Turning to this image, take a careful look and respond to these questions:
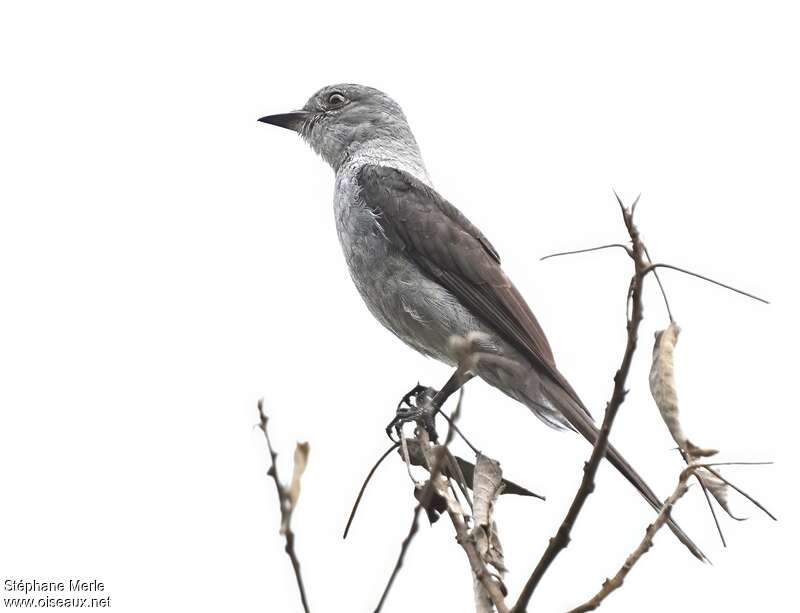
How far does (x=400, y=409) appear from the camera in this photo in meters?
5.57

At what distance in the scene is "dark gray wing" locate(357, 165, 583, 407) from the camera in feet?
Result: 18.9

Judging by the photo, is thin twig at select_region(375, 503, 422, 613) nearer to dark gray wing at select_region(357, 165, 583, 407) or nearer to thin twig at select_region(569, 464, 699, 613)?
thin twig at select_region(569, 464, 699, 613)

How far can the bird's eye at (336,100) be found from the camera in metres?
7.80

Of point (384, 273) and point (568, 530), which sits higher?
point (384, 273)

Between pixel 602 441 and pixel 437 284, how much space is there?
12.5 feet

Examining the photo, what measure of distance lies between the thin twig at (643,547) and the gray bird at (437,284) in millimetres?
2656

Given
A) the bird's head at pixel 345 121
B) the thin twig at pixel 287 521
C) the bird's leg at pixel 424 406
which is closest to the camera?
the thin twig at pixel 287 521

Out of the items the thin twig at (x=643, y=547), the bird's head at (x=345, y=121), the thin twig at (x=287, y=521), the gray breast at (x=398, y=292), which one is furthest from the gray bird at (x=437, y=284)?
the thin twig at (x=287, y=521)

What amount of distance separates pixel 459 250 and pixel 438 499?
267 cm

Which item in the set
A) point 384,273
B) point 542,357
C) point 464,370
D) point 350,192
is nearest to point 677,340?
point 464,370

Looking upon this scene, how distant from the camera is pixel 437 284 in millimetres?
6023

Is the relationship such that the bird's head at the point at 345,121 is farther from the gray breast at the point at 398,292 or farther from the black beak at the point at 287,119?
the gray breast at the point at 398,292

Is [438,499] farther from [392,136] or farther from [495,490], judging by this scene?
[392,136]

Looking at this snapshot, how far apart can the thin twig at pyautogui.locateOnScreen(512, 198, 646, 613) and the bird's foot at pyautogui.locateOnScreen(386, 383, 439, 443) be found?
2.86 meters
